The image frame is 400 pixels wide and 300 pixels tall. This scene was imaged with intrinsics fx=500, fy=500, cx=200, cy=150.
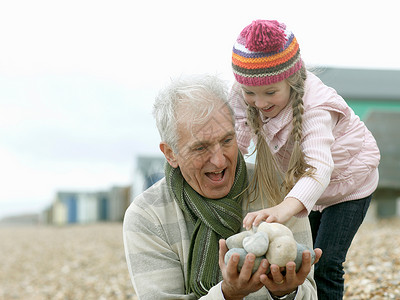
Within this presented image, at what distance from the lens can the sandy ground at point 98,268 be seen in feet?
16.8

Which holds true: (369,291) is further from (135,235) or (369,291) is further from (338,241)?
(135,235)

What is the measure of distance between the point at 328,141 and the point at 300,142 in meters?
0.16

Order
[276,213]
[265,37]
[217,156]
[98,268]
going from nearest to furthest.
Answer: [276,213] → [217,156] → [265,37] → [98,268]

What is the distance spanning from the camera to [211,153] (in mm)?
2643

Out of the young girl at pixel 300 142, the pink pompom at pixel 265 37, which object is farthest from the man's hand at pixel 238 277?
the pink pompom at pixel 265 37

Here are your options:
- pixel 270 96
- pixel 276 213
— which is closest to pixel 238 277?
pixel 276 213

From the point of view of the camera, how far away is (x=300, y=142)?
289 cm

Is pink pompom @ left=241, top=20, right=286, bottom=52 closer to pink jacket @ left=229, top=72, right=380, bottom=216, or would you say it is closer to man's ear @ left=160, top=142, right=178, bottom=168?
pink jacket @ left=229, top=72, right=380, bottom=216

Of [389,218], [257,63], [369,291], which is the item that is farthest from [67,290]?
[389,218]

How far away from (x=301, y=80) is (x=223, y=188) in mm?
813

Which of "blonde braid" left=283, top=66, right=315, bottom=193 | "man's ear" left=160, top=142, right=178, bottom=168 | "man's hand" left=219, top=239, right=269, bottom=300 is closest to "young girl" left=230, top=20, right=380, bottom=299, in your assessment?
"blonde braid" left=283, top=66, right=315, bottom=193

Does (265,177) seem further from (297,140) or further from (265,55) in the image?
(265,55)

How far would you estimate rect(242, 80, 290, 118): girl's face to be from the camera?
115 inches

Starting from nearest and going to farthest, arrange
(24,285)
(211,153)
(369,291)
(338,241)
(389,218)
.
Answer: (211,153) → (338,241) → (369,291) → (24,285) → (389,218)
